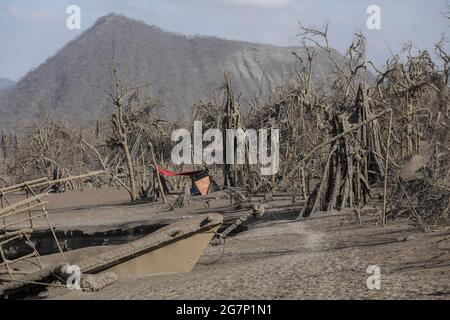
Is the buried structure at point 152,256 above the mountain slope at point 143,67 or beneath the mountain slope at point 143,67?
beneath

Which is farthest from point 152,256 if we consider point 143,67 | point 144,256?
point 143,67

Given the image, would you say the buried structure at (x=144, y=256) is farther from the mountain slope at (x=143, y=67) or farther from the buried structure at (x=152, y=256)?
the mountain slope at (x=143, y=67)

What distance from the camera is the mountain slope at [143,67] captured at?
10381cm

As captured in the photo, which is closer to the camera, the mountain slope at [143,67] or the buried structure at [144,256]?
the buried structure at [144,256]

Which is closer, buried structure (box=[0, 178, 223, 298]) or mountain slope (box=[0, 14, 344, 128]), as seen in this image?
buried structure (box=[0, 178, 223, 298])

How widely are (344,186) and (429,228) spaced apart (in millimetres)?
4968

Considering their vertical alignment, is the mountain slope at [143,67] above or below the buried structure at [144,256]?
above

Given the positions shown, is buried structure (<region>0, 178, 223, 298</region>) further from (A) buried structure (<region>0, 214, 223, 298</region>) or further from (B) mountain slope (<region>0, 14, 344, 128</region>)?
(B) mountain slope (<region>0, 14, 344, 128</region>)

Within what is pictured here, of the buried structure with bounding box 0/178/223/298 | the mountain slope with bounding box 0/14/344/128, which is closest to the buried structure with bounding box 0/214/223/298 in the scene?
the buried structure with bounding box 0/178/223/298

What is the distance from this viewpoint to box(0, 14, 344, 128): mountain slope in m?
104

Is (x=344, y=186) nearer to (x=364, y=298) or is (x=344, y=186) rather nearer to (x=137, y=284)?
(x=137, y=284)

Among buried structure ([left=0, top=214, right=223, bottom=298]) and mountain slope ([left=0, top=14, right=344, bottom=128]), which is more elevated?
mountain slope ([left=0, top=14, right=344, bottom=128])

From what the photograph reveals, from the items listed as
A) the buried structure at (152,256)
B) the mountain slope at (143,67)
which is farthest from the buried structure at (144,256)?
the mountain slope at (143,67)
